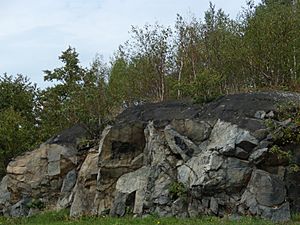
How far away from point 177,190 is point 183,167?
3.14ft

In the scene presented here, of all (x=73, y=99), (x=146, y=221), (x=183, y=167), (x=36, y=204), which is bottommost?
(x=36, y=204)

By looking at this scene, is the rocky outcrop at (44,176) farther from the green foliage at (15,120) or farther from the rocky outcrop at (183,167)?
the green foliage at (15,120)

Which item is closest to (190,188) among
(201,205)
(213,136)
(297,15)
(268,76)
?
(201,205)

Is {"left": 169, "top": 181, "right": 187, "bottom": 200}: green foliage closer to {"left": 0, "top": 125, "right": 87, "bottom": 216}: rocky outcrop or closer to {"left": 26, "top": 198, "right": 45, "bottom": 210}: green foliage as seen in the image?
{"left": 0, "top": 125, "right": 87, "bottom": 216}: rocky outcrop

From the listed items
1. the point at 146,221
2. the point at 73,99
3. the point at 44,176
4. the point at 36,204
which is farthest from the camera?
the point at 73,99

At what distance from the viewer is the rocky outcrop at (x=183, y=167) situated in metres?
17.2

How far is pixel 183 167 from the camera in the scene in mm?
18812

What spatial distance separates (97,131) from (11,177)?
16.5ft

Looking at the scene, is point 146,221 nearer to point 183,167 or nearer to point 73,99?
point 183,167

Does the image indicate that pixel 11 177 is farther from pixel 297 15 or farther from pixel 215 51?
pixel 297 15

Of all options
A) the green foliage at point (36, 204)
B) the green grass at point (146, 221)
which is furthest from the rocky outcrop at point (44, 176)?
the green grass at point (146, 221)

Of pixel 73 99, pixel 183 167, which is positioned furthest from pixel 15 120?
pixel 183 167

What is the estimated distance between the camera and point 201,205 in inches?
698

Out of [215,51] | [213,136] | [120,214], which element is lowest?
[120,214]
